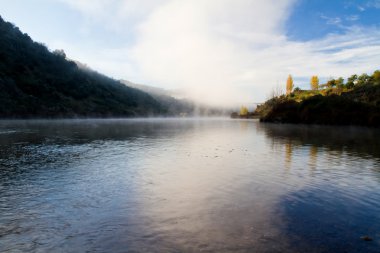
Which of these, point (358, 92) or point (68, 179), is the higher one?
point (358, 92)

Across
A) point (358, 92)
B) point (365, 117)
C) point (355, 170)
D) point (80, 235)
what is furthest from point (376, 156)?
point (358, 92)

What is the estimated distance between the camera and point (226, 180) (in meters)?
19.7

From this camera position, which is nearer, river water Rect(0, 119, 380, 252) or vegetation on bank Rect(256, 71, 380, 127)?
river water Rect(0, 119, 380, 252)

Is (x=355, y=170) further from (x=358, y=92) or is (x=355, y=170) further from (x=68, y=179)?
(x=358, y=92)

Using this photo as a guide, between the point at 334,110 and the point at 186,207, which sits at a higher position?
the point at 334,110

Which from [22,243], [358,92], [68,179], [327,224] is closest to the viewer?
[22,243]

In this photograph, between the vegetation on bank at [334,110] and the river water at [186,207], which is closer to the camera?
the river water at [186,207]

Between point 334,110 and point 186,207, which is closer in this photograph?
point 186,207

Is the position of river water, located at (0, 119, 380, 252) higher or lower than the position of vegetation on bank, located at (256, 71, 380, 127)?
lower

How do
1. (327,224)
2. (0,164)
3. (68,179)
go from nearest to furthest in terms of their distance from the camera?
(327,224), (68,179), (0,164)

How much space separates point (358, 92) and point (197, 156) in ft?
573

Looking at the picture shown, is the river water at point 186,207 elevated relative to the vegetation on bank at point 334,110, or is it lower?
lower

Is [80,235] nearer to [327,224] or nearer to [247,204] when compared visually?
[247,204]

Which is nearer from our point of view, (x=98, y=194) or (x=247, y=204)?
(x=247, y=204)
